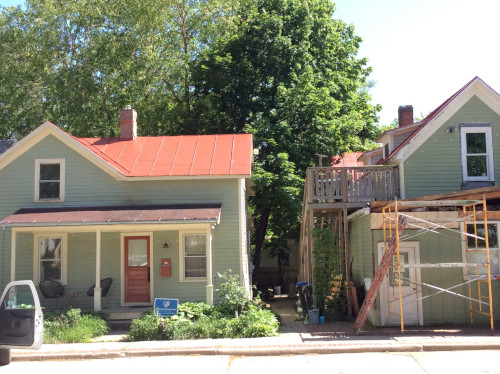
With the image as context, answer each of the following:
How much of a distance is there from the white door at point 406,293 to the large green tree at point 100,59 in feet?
53.4

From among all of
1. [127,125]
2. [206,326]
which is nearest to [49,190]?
[127,125]

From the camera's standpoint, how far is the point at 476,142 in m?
16.7

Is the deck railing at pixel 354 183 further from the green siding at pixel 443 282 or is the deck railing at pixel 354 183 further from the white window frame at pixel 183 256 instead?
the white window frame at pixel 183 256

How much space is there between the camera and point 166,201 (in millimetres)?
16859

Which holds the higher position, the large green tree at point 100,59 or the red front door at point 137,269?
the large green tree at point 100,59

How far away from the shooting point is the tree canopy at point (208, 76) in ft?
76.2

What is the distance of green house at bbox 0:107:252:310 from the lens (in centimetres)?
1638

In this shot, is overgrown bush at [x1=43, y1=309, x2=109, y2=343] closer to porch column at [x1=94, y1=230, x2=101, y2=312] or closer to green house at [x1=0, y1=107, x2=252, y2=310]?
porch column at [x1=94, y1=230, x2=101, y2=312]

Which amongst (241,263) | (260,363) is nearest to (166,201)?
(241,263)

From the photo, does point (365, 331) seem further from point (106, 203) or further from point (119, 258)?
point (106, 203)

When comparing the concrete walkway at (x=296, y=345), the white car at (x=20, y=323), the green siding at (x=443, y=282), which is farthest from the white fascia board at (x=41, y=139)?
the green siding at (x=443, y=282)

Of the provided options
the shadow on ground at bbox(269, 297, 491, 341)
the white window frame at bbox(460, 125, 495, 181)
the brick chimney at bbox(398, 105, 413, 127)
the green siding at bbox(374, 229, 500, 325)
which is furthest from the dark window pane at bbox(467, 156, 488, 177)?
the shadow on ground at bbox(269, 297, 491, 341)

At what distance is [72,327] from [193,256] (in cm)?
439

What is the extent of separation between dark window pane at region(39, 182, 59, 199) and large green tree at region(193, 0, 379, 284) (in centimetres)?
774
